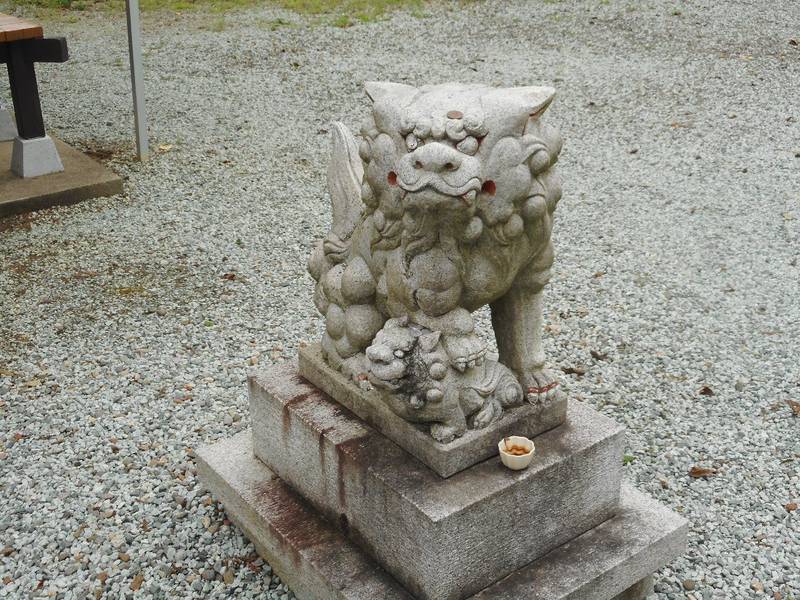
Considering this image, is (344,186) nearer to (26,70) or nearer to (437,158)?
(437,158)

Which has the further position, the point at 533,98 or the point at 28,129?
the point at 28,129

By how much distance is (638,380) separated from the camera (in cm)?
477

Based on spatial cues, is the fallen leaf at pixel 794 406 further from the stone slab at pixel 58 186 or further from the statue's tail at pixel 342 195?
the stone slab at pixel 58 186

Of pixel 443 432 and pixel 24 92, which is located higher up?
pixel 24 92

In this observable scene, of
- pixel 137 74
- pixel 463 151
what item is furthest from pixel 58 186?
pixel 463 151

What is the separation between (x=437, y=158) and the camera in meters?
2.55

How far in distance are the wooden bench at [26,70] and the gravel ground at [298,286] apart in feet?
2.25

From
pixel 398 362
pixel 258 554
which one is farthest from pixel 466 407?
pixel 258 554

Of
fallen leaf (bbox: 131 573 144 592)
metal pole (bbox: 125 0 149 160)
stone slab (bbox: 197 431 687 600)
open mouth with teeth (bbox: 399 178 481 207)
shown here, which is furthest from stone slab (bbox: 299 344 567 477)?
metal pole (bbox: 125 0 149 160)

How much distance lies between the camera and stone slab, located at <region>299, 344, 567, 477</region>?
2.96 meters

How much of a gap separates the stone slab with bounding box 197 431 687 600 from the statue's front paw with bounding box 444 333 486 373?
781mm

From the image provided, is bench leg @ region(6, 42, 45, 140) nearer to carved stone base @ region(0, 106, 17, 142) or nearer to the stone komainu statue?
carved stone base @ region(0, 106, 17, 142)

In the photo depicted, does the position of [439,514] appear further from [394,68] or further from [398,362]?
[394,68]

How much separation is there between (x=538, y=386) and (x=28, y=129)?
571cm
